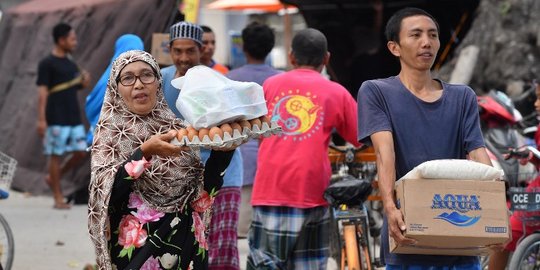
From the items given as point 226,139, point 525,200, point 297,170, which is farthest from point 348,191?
point 226,139

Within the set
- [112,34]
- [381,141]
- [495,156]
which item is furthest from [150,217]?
[112,34]

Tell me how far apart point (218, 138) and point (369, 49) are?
1037 cm

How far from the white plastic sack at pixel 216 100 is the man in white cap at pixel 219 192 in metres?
1.92

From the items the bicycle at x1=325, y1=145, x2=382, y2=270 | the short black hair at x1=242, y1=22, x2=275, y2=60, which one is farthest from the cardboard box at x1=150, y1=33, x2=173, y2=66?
the bicycle at x1=325, y1=145, x2=382, y2=270

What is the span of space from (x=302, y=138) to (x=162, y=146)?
2.08 metres

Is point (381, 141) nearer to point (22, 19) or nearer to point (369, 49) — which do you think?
point (369, 49)

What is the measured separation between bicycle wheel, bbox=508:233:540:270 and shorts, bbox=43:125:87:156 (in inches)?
267

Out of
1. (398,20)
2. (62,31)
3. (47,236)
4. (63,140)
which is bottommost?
(47,236)

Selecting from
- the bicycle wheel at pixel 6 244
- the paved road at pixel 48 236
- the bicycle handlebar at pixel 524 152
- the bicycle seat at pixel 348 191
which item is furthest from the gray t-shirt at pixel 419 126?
the paved road at pixel 48 236

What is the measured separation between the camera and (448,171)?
13.6 ft

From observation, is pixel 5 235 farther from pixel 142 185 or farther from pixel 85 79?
pixel 85 79

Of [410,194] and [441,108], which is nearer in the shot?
[410,194]

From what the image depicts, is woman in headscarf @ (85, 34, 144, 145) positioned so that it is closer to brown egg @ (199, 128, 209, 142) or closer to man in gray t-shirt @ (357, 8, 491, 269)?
brown egg @ (199, 128, 209, 142)

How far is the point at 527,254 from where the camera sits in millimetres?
6957
